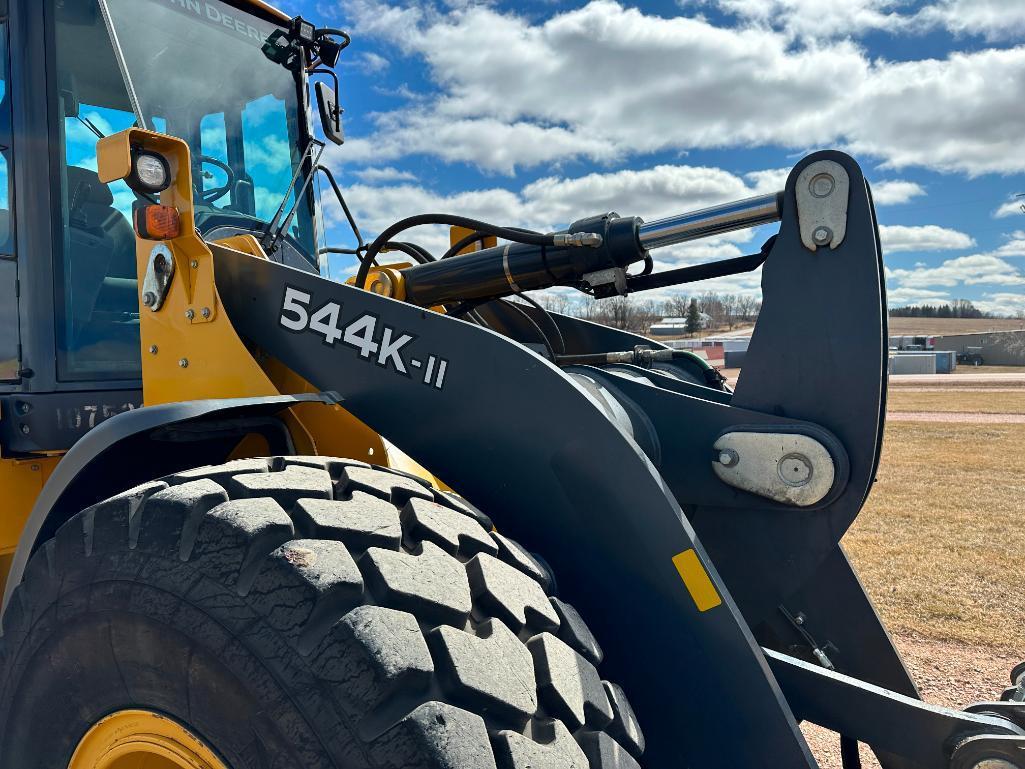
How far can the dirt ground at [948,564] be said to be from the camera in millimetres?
3934

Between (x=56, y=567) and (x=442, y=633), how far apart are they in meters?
0.93

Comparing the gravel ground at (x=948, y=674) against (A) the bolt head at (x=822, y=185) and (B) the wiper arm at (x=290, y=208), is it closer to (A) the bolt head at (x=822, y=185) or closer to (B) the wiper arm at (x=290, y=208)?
(A) the bolt head at (x=822, y=185)

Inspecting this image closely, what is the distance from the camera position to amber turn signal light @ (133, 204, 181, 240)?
2158 mm

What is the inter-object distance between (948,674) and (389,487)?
3.58 metres

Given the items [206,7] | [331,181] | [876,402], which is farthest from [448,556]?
[206,7]

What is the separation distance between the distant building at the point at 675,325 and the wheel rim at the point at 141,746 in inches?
3207

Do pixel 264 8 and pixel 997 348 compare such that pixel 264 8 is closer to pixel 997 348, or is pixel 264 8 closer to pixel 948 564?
pixel 948 564

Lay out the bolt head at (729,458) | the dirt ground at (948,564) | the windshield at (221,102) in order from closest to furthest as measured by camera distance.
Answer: the bolt head at (729,458) < the windshield at (221,102) < the dirt ground at (948,564)

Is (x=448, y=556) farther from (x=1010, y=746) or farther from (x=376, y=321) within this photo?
(x=1010, y=746)

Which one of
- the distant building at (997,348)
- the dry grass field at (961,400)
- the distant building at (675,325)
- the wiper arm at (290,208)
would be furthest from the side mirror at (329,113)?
the distant building at (675,325)

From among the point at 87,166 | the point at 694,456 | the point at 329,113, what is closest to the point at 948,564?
the point at 694,456

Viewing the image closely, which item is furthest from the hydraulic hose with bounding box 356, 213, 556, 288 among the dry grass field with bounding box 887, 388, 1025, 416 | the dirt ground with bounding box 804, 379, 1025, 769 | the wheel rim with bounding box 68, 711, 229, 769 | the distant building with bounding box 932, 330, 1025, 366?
the distant building with bounding box 932, 330, 1025, 366

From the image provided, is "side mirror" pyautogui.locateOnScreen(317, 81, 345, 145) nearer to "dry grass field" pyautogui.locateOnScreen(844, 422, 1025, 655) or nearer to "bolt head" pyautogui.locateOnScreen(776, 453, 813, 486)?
"bolt head" pyautogui.locateOnScreen(776, 453, 813, 486)

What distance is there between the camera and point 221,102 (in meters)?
3.28
